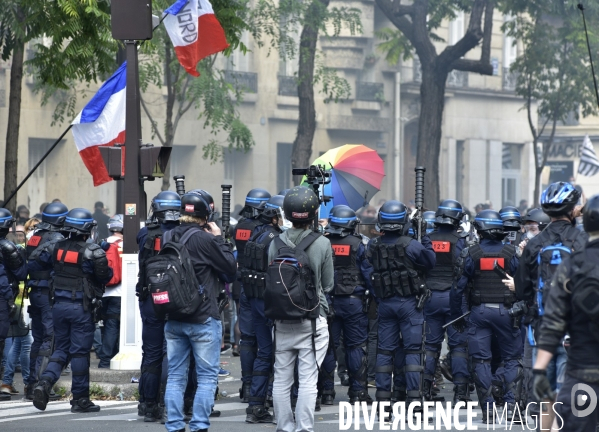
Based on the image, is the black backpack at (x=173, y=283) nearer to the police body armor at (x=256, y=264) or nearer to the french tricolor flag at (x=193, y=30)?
the police body armor at (x=256, y=264)

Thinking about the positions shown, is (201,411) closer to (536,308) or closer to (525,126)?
(536,308)

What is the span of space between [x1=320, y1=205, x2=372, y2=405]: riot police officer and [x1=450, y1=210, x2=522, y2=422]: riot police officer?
1058 mm

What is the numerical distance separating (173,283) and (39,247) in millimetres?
2958

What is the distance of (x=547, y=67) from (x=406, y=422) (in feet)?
68.6

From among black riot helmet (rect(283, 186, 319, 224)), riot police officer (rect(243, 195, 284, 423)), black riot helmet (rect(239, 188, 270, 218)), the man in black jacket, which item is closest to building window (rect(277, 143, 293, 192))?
black riot helmet (rect(239, 188, 270, 218))

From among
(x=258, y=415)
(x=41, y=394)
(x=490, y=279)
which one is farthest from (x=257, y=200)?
(x=41, y=394)

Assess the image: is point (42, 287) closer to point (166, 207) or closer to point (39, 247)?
point (39, 247)

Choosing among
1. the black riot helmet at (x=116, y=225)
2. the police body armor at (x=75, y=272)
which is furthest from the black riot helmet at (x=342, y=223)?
the black riot helmet at (x=116, y=225)

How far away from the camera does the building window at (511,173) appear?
41969 millimetres

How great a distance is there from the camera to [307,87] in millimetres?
25000

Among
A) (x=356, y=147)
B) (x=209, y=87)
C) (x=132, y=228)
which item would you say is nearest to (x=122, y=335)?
(x=132, y=228)

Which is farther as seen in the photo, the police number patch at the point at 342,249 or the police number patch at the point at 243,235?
the police number patch at the point at 243,235

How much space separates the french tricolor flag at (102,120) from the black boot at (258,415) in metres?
4.41

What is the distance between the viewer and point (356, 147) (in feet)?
46.9
